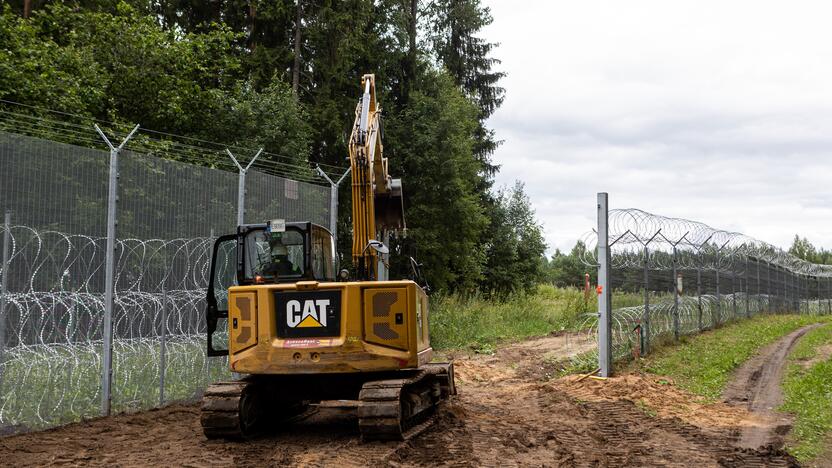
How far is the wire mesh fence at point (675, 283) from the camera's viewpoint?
14633 millimetres

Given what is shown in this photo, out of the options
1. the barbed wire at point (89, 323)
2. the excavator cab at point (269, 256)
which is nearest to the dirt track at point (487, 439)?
the barbed wire at point (89, 323)

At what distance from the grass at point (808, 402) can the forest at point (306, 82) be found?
12.3 metres

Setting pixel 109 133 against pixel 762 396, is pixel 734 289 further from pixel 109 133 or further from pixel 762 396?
pixel 109 133

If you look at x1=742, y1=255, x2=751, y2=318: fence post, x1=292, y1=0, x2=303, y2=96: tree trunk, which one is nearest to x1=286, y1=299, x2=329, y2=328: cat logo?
x1=292, y1=0, x2=303, y2=96: tree trunk

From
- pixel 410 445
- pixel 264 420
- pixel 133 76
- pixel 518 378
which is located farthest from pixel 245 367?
pixel 133 76

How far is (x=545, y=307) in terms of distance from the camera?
2980 cm

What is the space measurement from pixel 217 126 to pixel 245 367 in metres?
16.2

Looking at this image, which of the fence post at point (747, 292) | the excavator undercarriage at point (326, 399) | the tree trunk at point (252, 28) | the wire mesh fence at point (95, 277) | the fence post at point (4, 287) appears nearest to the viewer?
the fence post at point (4, 287)

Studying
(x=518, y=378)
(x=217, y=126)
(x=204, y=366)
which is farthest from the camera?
(x=217, y=126)

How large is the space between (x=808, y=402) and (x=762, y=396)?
1.25 m

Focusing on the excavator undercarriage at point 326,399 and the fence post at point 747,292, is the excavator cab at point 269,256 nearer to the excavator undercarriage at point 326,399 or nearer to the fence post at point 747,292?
the excavator undercarriage at point 326,399

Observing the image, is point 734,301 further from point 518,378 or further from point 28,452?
point 28,452

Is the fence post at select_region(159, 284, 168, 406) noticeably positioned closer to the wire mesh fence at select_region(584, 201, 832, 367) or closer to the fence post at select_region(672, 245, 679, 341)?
the wire mesh fence at select_region(584, 201, 832, 367)

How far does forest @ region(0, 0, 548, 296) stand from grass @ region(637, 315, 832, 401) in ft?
33.7
